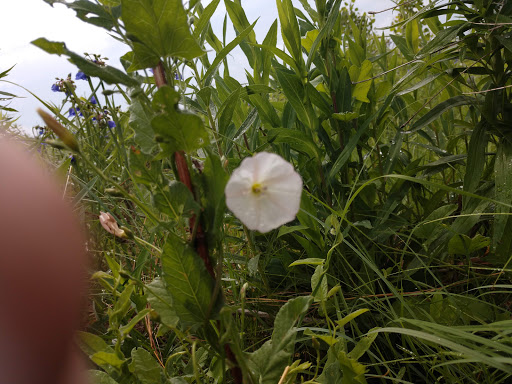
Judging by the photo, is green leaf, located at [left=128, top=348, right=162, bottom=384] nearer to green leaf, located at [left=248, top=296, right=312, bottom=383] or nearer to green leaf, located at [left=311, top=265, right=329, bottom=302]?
green leaf, located at [left=248, top=296, right=312, bottom=383]

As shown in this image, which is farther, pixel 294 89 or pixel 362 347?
pixel 294 89

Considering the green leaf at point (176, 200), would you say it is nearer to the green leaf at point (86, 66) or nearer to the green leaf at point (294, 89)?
the green leaf at point (86, 66)

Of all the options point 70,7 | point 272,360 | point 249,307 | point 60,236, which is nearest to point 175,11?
point 70,7

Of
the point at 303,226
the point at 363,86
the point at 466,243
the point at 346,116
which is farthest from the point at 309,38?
the point at 466,243

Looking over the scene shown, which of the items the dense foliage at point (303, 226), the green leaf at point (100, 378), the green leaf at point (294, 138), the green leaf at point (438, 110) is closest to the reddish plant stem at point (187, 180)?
the dense foliage at point (303, 226)

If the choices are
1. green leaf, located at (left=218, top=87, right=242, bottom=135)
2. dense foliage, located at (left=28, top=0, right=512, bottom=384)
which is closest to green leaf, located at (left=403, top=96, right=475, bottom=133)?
dense foliage, located at (left=28, top=0, right=512, bottom=384)

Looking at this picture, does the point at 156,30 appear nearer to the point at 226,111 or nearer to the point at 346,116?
the point at 226,111

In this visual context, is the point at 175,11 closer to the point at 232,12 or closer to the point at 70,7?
the point at 70,7
